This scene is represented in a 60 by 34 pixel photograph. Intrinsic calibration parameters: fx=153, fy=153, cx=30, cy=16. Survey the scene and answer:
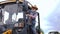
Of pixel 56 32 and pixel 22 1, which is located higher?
pixel 22 1

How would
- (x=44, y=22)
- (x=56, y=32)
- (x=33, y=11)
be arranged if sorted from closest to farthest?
(x=33, y=11) < (x=56, y=32) < (x=44, y=22)

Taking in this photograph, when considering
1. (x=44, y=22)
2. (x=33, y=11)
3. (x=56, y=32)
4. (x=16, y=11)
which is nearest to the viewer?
(x=16, y=11)

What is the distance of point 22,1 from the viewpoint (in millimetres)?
1974

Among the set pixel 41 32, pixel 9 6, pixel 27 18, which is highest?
pixel 9 6

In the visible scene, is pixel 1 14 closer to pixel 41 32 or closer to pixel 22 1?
pixel 22 1

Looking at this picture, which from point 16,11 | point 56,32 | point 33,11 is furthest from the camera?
point 56,32

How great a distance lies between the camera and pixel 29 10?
6.50ft

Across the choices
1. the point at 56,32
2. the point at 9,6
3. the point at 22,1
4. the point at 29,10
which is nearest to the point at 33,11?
the point at 29,10

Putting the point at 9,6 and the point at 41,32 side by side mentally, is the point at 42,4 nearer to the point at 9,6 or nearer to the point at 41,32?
the point at 41,32

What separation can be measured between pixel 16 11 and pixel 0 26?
0.29 meters

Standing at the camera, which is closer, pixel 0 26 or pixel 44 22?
pixel 0 26

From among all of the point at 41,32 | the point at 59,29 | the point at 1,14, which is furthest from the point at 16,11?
the point at 59,29

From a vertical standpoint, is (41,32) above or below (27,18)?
below

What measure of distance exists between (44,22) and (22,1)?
0.59 m
